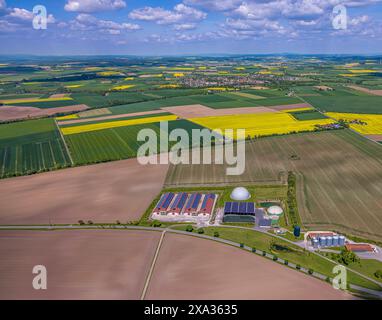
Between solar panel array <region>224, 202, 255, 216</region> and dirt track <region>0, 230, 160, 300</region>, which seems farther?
solar panel array <region>224, 202, 255, 216</region>

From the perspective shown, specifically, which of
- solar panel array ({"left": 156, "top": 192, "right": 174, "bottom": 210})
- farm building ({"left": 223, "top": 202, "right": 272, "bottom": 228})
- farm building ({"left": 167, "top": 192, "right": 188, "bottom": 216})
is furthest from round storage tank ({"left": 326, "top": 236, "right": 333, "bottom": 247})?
solar panel array ({"left": 156, "top": 192, "right": 174, "bottom": 210})

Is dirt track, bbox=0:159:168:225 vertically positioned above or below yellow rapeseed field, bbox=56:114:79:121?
below

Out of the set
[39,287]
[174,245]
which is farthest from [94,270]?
[174,245]

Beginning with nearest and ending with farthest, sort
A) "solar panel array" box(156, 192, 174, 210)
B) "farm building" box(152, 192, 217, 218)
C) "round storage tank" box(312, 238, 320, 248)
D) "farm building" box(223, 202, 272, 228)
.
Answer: "round storage tank" box(312, 238, 320, 248)
"farm building" box(223, 202, 272, 228)
"farm building" box(152, 192, 217, 218)
"solar panel array" box(156, 192, 174, 210)

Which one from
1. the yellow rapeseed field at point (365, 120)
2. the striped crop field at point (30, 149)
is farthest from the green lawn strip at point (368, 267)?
the yellow rapeseed field at point (365, 120)

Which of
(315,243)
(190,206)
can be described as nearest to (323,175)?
(315,243)

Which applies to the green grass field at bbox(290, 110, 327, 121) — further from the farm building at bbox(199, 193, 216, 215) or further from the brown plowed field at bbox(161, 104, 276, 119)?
the farm building at bbox(199, 193, 216, 215)

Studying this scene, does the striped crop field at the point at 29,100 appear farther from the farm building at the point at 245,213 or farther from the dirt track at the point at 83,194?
the farm building at the point at 245,213
